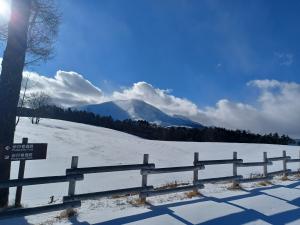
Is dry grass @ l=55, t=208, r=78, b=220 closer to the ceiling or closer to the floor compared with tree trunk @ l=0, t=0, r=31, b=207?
closer to the floor

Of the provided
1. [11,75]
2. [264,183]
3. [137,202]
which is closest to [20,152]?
[11,75]

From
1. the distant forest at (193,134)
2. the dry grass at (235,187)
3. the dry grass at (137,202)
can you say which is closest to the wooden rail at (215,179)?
the dry grass at (235,187)

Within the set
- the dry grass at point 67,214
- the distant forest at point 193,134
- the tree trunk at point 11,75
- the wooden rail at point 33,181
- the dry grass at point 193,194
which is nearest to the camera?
the wooden rail at point 33,181

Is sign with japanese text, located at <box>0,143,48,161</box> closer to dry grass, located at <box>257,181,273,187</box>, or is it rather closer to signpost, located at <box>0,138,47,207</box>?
signpost, located at <box>0,138,47,207</box>

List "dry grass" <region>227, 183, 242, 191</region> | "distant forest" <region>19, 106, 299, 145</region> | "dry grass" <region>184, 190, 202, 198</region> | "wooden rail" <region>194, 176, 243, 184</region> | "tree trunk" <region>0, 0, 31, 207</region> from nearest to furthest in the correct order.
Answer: "tree trunk" <region>0, 0, 31, 207</region> < "dry grass" <region>184, 190, 202, 198</region> < "wooden rail" <region>194, 176, 243, 184</region> < "dry grass" <region>227, 183, 242, 191</region> < "distant forest" <region>19, 106, 299, 145</region>

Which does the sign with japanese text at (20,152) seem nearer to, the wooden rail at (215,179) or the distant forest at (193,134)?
the wooden rail at (215,179)

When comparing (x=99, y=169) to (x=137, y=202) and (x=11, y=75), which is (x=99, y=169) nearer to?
(x=137, y=202)

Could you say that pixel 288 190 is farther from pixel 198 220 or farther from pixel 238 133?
pixel 238 133

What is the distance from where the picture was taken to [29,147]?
320 inches

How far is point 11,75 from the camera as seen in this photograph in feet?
29.1

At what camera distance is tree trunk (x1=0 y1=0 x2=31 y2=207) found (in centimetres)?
870

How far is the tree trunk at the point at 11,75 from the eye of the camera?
8.70 metres

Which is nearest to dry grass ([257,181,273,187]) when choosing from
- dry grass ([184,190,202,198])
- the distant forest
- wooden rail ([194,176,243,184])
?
wooden rail ([194,176,243,184])

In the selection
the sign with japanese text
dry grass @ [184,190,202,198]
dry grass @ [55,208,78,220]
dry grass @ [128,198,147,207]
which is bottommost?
dry grass @ [55,208,78,220]
